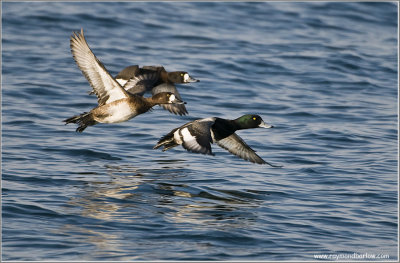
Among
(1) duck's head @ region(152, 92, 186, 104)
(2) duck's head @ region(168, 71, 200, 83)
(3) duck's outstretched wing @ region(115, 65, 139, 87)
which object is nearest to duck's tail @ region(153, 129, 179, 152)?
(1) duck's head @ region(152, 92, 186, 104)

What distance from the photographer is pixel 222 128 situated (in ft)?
30.8

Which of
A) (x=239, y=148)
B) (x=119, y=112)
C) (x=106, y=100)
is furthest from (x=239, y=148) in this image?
(x=106, y=100)

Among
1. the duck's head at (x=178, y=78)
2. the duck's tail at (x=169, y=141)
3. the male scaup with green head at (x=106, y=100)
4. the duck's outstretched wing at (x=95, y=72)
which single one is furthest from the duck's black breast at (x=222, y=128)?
the duck's head at (x=178, y=78)

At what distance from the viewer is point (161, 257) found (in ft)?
21.0

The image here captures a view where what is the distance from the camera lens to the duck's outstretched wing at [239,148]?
9.55 meters

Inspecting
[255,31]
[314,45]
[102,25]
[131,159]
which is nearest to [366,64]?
[314,45]

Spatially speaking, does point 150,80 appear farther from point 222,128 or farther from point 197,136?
point 197,136

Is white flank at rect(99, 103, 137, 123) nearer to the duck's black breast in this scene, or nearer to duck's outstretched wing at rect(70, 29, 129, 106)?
duck's outstretched wing at rect(70, 29, 129, 106)

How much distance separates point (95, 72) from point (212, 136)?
1.82 meters

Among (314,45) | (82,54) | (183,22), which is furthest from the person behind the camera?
(183,22)

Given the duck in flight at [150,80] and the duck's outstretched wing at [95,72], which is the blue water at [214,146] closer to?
the duck in flight at [150,80]

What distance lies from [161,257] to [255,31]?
47.3 ft

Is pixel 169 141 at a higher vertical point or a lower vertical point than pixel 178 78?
lower

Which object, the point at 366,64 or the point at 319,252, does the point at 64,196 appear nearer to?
the point at 319,252
